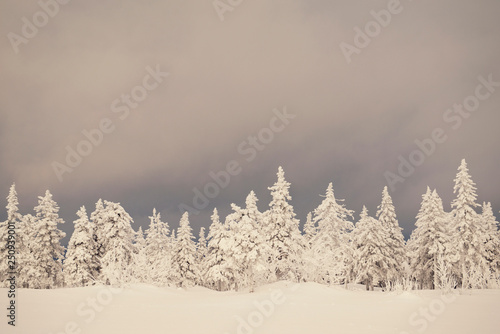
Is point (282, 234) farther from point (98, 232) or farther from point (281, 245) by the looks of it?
point (98, 232)

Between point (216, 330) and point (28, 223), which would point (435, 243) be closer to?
point (216, 330)

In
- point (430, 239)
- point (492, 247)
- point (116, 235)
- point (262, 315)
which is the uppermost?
point (116, 235)

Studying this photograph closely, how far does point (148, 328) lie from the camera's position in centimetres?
1395

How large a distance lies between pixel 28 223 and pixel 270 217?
3214 cm

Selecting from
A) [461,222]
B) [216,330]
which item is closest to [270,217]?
[461,222]

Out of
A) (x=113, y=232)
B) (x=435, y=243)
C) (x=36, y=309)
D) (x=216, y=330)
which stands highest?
(x=113, y=232)

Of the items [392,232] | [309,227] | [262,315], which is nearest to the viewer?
[262,315]

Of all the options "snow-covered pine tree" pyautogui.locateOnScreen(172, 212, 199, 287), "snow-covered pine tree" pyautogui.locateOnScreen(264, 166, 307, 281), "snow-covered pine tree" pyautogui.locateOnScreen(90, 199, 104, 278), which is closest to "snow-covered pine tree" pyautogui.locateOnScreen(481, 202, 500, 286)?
"snow-covered pine tree" pyautogui.locateOnScreen(264, 166, 307, 281)

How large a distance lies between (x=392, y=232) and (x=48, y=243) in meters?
47.0

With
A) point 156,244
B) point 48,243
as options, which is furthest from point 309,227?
point 48,243

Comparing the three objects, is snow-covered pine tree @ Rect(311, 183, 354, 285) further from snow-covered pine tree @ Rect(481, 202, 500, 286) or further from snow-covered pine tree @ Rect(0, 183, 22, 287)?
snow-covered pine tree @ Rect(0, 183, 22, 287)

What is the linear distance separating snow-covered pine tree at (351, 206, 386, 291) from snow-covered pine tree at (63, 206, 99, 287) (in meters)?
34.2

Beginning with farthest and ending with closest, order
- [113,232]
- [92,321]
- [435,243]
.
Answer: [435,243] < [113,232] < [92,321]

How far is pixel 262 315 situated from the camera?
15.8 meters
